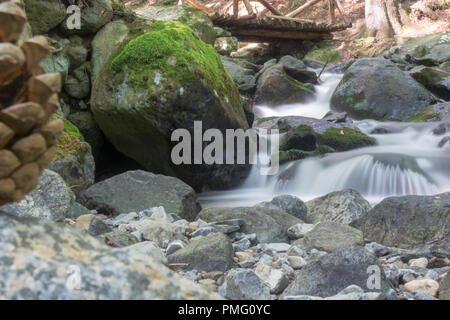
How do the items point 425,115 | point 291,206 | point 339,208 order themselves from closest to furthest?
point 339,208 → point 291,206 → point 425,115

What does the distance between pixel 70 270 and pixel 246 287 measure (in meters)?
1.16

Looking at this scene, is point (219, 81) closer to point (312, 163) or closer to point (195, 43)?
point (195, 43)

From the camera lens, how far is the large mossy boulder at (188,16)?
10859 mm

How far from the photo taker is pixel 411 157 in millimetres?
6383

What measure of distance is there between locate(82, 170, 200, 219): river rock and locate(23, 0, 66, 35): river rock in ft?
9.80

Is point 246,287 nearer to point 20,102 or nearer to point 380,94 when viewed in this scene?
point 20,102

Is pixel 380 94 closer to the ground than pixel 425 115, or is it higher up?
higher up

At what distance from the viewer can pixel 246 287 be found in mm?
1917

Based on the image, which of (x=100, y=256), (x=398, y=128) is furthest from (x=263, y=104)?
(x=100, y=256)

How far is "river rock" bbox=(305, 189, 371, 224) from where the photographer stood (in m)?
4.06

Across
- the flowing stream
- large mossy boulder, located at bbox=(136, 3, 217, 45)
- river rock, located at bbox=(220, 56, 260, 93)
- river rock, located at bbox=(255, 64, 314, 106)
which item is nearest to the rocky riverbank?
the flowing stream

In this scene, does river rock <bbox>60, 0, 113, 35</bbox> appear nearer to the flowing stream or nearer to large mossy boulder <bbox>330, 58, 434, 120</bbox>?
the flowing stream

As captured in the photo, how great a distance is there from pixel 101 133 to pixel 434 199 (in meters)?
4.95

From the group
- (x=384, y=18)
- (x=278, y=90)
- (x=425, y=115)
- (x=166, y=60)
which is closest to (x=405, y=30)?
(x=384, y=18)
